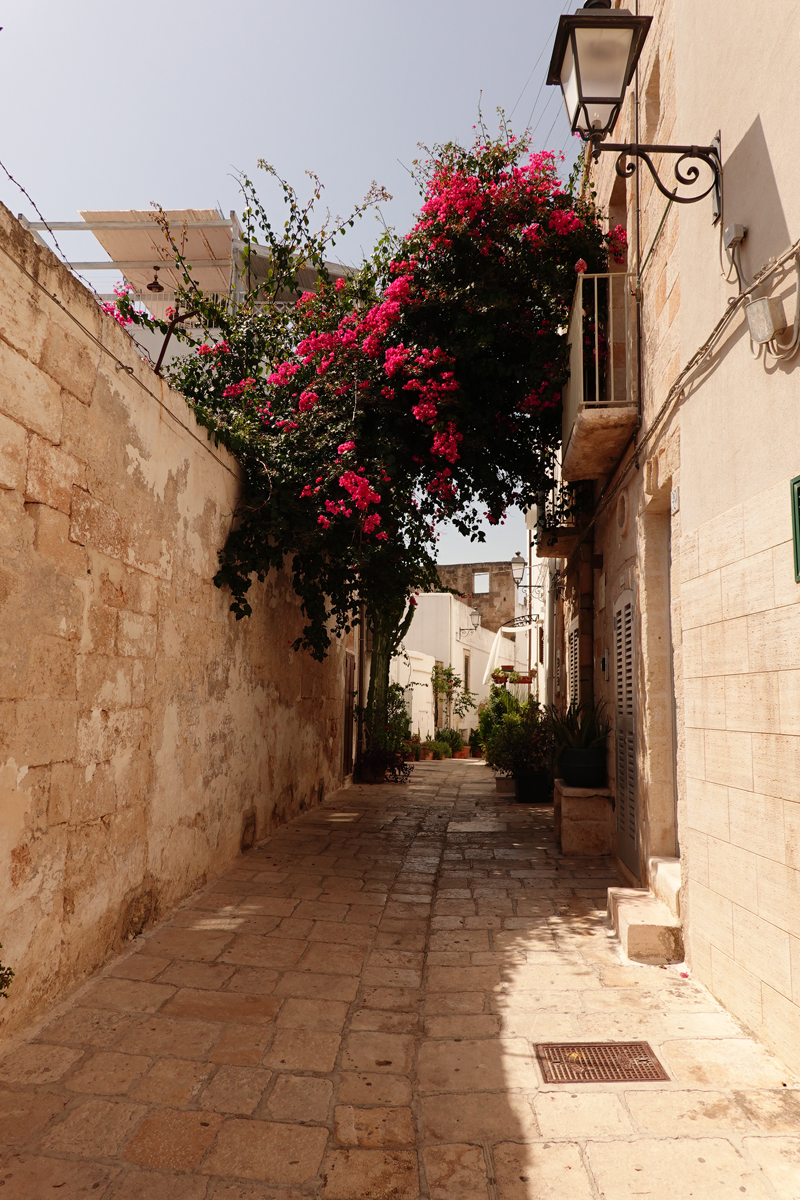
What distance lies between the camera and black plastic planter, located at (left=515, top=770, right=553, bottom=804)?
10031mm

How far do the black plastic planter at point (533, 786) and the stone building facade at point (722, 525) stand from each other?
183 inches

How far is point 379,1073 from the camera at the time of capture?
290cm

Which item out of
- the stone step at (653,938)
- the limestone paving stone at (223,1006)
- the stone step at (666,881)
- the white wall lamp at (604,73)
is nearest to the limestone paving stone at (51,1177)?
the limestone paving stone at (223,1006)

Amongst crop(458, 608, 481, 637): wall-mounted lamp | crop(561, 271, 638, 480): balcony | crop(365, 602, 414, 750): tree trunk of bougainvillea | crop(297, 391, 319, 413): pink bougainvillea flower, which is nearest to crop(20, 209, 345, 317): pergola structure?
crop(297, 391, 319, 413): pink bougainvillea flower

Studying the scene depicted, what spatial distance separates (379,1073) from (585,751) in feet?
13.3

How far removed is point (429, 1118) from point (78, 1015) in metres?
1.56

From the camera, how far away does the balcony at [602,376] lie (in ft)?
17.8

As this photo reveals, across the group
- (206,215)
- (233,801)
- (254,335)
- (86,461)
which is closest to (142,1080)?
(86,461)

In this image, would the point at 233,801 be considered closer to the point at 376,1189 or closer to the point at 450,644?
the point at 376,1189

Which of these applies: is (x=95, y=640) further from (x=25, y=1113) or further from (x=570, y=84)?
(x=570, y=84)

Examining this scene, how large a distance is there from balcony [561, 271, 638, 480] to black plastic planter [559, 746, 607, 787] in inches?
91.0

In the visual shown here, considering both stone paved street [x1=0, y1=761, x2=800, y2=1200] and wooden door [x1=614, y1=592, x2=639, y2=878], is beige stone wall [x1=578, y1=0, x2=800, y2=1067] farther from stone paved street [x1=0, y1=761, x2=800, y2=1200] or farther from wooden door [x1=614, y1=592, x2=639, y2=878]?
wooden door [x1=614, y1=592, x2=639, y2=878]

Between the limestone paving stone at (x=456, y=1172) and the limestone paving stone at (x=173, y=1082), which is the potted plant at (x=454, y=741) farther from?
the limestone paving stone at (x=456, y=1172)

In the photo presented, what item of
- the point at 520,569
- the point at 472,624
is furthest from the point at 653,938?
the point at 472,624
